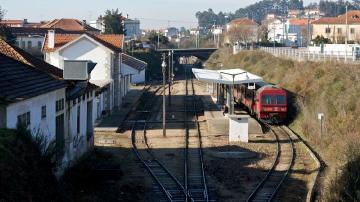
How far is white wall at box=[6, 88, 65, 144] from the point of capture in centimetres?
1573

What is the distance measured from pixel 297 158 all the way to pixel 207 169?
435 cm

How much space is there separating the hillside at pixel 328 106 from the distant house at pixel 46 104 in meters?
7.99

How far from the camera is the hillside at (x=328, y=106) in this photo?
70.1ft

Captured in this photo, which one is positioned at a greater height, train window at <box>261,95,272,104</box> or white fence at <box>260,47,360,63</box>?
white fence at <box>260,47,360,63</box>

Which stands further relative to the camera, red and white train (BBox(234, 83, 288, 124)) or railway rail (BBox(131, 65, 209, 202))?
red and white train (BBox(234, 83, 288, 124))

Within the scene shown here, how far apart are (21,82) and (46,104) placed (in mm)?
1231

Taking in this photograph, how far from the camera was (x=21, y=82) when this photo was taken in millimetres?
17938

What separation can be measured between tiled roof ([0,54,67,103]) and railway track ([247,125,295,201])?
6.74m

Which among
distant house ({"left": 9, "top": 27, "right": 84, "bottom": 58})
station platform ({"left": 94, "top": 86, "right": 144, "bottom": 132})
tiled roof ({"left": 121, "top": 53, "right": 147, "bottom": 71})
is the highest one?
distant house ({"left": 9, "top": 27, "right": 84, "bottom": 58})

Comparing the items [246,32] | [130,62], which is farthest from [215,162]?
[246,32]

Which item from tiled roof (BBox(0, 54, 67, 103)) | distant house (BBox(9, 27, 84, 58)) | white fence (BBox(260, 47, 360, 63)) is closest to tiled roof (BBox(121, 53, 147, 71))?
white fence (BBox(260, 47, 360, 63))

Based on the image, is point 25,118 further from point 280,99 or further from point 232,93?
point 280,99

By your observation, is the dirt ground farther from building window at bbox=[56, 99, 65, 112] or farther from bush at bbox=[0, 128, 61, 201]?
bush at bbox=[0, 128, 61, 201]

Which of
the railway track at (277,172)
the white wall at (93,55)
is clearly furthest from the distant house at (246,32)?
the railway track at (277,172)
